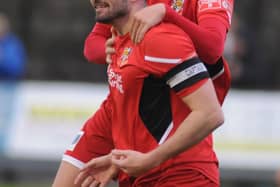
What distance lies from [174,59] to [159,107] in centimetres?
40

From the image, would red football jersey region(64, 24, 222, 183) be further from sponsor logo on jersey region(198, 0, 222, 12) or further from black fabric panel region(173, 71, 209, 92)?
sponsor logo on jersey region(198, 0, 222, 12)

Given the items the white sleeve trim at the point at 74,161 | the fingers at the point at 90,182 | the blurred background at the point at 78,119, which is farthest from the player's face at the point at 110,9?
the blurred background at the point at 78,119

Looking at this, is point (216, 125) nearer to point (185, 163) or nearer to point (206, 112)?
point (206, 112)

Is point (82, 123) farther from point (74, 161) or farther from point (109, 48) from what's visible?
point (109, 48)

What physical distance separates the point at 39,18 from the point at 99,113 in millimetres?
10713

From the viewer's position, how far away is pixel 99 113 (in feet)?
20.9

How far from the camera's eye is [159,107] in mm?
5766

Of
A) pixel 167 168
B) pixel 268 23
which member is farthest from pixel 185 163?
pixel 268 23

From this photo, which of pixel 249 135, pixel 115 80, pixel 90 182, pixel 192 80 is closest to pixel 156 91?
pixel 115 80

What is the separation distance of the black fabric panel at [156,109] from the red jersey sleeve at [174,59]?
20 centimetres

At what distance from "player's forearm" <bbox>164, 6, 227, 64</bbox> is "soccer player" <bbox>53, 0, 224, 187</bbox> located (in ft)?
0.17

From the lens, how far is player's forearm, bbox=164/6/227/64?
5574 millimetres

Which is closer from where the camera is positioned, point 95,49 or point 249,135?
point 95,49

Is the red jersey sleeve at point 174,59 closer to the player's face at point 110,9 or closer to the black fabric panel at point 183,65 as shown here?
the black fabric panel at point 183,65
